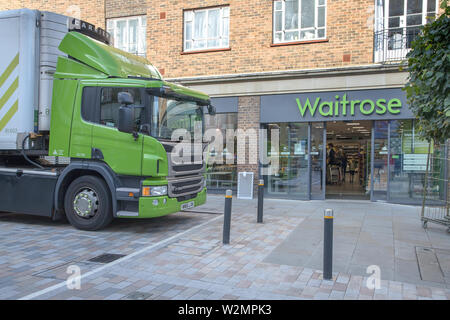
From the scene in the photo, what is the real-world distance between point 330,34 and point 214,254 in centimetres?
878

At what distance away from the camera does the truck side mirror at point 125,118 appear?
21.4 feet

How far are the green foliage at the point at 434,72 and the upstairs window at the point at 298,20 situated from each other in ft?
25.1

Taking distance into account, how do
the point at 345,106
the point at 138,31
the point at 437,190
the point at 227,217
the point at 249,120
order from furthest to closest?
the point at 138,31, the point at 249,120, the point at 345,106, the point at 437,190, the point at 227,217

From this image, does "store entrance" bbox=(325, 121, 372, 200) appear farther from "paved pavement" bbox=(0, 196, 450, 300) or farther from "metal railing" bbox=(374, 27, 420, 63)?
"paved pavement" bbox=(0, 196, 450, 300)

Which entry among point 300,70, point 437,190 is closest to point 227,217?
point 437,190

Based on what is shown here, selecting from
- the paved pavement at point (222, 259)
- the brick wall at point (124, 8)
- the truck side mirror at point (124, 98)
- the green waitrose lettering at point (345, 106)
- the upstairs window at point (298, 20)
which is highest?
the brick wall at point (124, 8)

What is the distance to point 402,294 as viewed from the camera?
4.30 meters

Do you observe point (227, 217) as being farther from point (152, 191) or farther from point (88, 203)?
point (88, 203)

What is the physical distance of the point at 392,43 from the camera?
37.4 feet

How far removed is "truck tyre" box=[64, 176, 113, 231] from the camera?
7141 millimetres

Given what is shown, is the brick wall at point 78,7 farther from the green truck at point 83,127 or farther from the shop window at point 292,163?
the shop window at point 292,163

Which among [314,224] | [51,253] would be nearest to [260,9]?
[314,224]

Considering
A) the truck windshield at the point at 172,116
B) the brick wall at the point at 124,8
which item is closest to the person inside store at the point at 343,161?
the brick wall at the point at 124,8

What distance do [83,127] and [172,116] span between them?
5.58 ft
